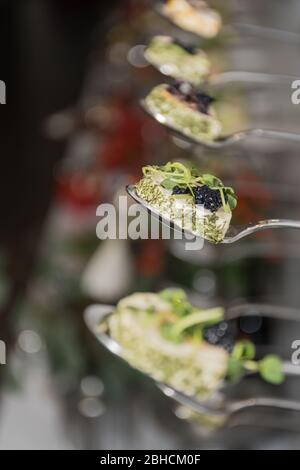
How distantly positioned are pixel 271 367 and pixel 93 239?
0.86 feet

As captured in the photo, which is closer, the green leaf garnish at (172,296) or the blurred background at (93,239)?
the green leaf garnish at (172,296)

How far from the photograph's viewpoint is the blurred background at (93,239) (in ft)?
1.88

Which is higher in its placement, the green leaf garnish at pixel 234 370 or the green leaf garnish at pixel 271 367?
the green leaf garnish at pixel 271 367

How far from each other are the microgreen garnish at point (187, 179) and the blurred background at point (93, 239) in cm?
12

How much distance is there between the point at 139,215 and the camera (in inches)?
16.8

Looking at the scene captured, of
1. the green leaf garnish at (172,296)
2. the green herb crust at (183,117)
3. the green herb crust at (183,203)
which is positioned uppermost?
the green herb crust at (183,117)

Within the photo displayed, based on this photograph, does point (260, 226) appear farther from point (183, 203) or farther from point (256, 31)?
point (256, 31)

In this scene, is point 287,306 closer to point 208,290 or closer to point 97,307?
point 208,290

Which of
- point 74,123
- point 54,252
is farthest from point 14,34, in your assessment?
point 54,252

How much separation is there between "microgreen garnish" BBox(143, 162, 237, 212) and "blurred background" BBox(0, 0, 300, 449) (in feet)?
0.40

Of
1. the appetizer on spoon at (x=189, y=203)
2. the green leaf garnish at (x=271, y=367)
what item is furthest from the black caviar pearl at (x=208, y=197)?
the green leaf garnish at (x=271, y=367)

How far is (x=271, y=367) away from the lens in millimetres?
477

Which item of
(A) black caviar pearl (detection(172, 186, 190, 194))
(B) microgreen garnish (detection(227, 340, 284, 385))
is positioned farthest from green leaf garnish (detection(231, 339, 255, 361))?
(A) black caviar pearl (detection(172, 186, 190, 194))

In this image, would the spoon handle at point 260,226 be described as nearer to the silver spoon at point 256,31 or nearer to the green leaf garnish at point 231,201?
the green leaf garnish at point 231,201
